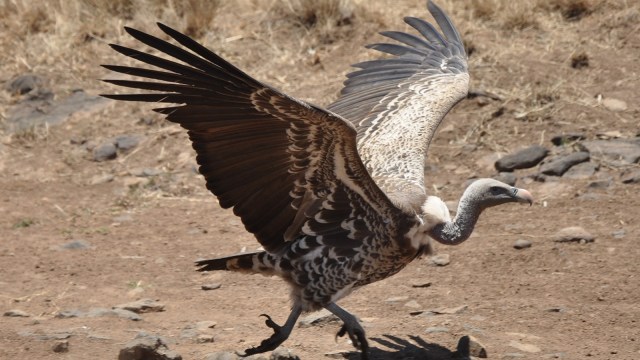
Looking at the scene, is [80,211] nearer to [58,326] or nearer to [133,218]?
[133,218]

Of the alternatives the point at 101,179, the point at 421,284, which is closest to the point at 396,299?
the point at 421,284

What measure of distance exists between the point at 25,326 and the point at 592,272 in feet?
12.2

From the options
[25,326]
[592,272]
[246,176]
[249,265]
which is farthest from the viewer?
[592,272]

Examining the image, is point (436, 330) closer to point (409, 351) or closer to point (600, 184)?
point (409, 351)

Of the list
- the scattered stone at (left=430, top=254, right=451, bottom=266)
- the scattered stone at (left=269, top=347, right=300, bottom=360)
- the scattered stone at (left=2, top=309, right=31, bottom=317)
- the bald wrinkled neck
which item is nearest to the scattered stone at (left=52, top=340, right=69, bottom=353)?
the scattered stone at (left=2, top=309, right=31, bottom=317)

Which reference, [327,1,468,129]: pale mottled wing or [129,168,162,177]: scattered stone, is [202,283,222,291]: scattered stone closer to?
[327,1,468,129]: pale mottled wing

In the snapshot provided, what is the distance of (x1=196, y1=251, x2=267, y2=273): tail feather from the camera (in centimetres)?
622

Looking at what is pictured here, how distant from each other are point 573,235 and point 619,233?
0.34 m

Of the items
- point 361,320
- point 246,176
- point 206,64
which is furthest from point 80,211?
point 206,64

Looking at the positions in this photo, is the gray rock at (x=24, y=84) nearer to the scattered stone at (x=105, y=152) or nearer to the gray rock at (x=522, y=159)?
the scattered stone at (x=105, y=152)

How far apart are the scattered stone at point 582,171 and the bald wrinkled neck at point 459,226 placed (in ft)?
9.54

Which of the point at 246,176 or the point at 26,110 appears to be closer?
the point at 246,176

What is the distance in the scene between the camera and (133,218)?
9.05 metres

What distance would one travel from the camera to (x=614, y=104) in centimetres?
978
